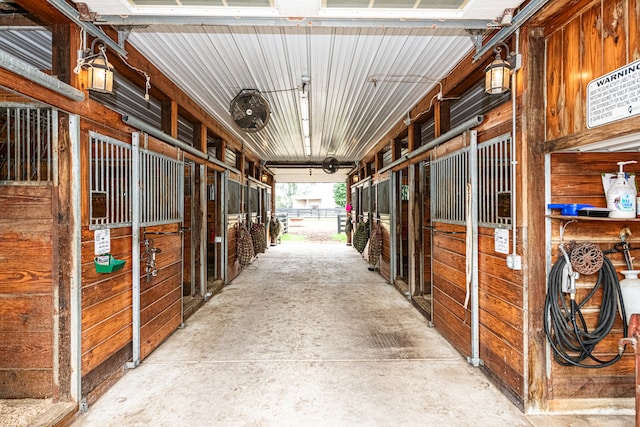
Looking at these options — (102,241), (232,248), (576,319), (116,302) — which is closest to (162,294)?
(116,302)

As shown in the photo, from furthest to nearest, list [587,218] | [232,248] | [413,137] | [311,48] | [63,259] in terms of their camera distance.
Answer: [232,248] → [413,137] → [311,48] → [63,259] → [587,218]

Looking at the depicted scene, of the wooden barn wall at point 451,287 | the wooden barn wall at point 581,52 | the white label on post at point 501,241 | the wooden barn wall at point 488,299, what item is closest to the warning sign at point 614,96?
the wooden barn wall at point 581,52

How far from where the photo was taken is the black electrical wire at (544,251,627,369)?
1.98 m

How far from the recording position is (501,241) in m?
A: 2.34

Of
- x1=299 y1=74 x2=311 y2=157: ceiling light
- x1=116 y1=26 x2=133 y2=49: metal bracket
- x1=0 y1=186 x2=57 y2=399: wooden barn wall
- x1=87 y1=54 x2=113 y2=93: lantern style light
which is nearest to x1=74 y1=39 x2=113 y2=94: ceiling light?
x1=87 y1=54 x2=113 y2=93: lantern style light

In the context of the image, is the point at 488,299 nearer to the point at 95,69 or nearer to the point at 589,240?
the point at 589,240

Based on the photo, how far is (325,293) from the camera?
5059 millimetres

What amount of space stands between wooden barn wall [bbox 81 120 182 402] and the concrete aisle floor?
0.15 m

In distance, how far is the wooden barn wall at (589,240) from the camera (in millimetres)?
2059

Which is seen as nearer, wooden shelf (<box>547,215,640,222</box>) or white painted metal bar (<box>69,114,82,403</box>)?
wooden shelf (<box>547,215,640,222</box>)

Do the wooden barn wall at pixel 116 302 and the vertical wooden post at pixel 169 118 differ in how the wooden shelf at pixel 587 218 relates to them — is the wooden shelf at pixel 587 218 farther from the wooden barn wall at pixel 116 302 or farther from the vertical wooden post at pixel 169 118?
the vertical wooden post at pixel 169 118

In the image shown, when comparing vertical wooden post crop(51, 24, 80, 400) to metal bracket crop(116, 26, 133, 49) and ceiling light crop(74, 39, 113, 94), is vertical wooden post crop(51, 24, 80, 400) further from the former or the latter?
metal bracket crop(116, 26, 133, 49)

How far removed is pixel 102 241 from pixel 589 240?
128 inches

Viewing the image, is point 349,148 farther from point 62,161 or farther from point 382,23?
point 62,161
